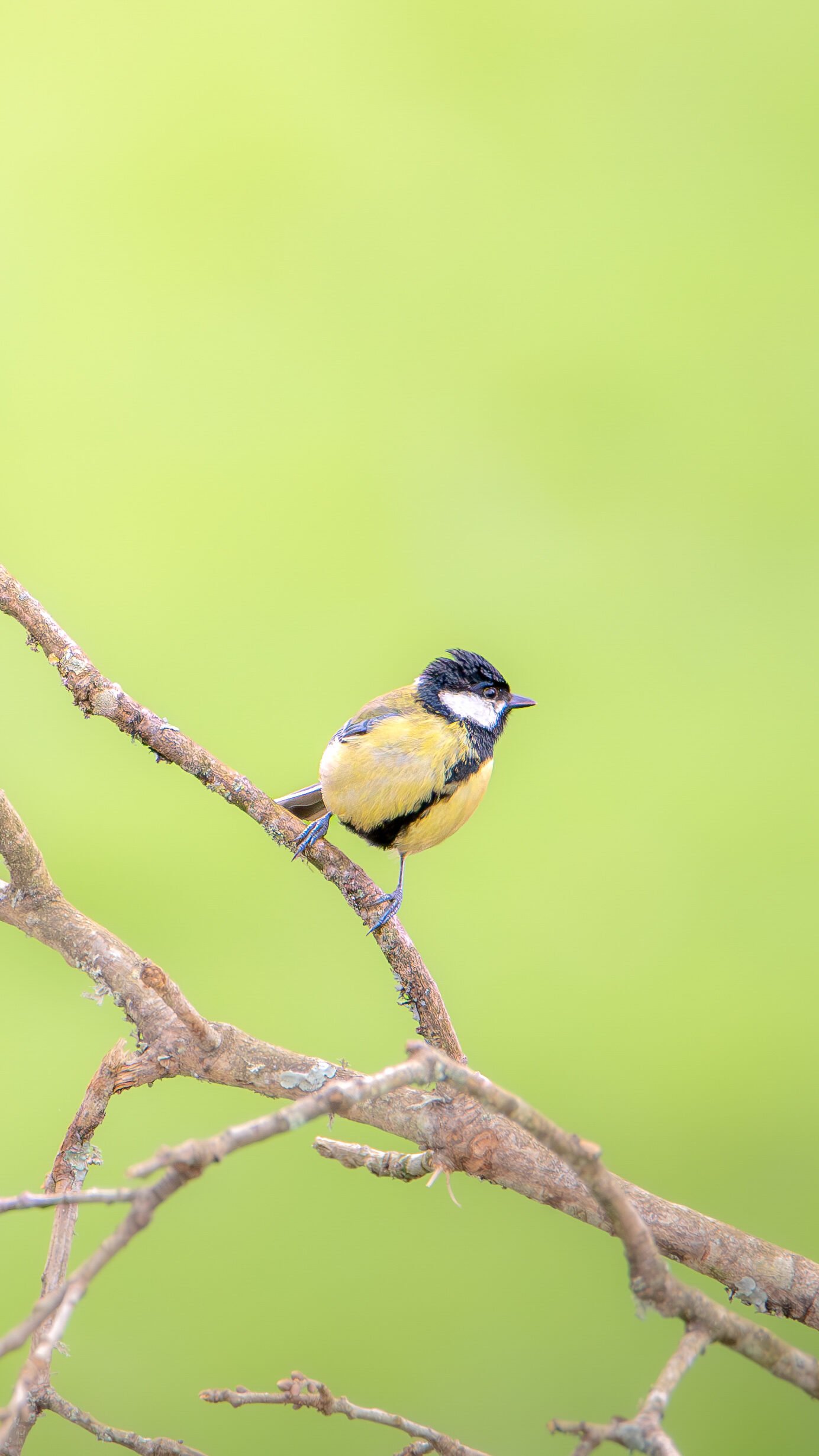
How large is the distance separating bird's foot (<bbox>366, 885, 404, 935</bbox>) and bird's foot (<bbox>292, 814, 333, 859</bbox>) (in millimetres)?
67

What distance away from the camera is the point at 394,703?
3.19ft

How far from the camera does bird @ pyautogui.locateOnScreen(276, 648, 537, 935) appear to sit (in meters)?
0.87

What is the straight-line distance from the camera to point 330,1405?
693mm

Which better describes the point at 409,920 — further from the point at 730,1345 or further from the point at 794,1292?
the point at 730,1345

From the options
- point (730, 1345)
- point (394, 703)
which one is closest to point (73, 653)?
point (394, 703)

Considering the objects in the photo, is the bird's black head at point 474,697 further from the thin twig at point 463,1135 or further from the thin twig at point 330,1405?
Answer: the thin twig at point 330,1405

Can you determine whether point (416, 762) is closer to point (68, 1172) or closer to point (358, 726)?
point (358, 726)

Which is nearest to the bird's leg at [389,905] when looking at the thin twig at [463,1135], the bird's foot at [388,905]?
the bird's foot at [388,905]

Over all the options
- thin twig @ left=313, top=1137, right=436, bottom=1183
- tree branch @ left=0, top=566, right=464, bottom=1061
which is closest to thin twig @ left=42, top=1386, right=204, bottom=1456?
thin twig @ left=313, top=1137, right=436, bottom=1183

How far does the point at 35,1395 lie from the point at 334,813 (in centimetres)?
44

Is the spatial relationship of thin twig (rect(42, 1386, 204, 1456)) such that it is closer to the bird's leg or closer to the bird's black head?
the bird's leg

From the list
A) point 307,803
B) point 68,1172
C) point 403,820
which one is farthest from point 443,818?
point 68,1172

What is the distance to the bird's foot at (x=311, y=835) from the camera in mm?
838

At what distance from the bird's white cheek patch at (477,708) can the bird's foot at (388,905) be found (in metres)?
0.16
